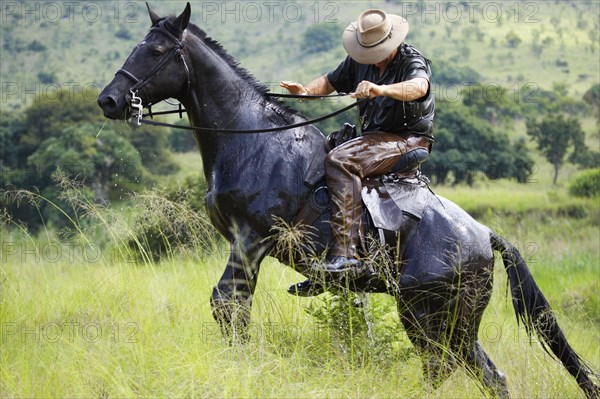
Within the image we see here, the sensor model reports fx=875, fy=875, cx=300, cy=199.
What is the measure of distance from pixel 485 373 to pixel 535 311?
70cm

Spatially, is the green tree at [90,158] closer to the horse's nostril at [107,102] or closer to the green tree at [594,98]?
the horse's nostril at [107,102]

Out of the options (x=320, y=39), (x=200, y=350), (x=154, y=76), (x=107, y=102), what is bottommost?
(x=320, y=39)

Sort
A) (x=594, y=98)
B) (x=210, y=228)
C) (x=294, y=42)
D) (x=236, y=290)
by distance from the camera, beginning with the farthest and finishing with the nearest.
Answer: (x=294, y=42)
(x=594, y=98)
(x=210, y=228)
(x=236, y=290)

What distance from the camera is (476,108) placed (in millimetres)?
37312

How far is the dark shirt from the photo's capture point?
277 inches

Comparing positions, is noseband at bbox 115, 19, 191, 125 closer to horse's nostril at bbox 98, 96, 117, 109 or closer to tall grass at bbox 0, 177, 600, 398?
horse's nostril at bbox 98, 96, 117, 109

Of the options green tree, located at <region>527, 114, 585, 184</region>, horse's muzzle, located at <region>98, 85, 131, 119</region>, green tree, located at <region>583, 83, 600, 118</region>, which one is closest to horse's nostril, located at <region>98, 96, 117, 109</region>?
horse's muzzle, located at <region>98, 85, 131, 119</region>

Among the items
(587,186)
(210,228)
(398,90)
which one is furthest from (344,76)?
(587,186)

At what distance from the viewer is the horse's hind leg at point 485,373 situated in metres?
7.10


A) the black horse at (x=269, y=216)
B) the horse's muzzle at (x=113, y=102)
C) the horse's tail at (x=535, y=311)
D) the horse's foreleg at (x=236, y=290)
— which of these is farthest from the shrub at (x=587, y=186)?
the horse's muzzle at (x=113, y=102)

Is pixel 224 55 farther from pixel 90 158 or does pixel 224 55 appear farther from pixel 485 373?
pixel 90 158

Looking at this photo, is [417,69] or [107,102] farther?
[417,69]

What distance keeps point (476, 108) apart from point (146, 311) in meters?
30.5

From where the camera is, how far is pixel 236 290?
6879mm
